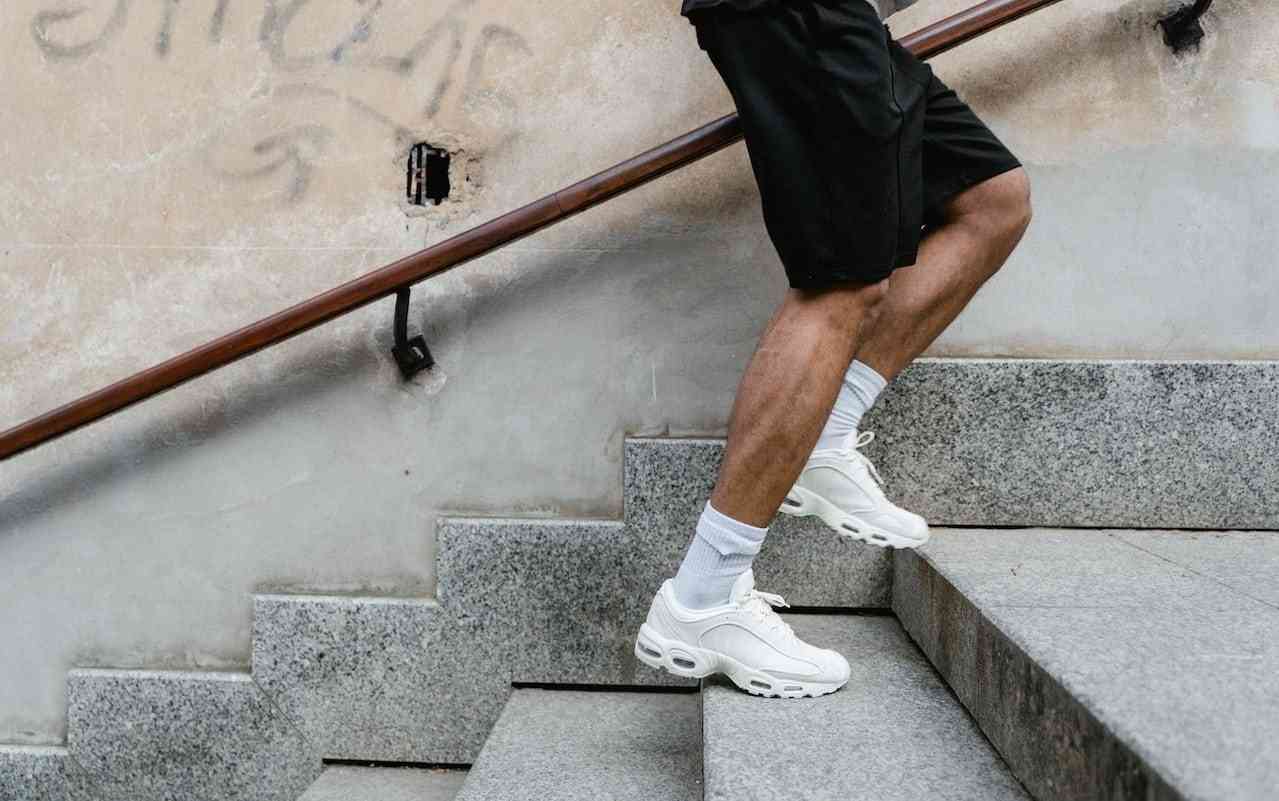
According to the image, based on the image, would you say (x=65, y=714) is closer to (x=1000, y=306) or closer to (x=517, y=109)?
(x=517, y=109)

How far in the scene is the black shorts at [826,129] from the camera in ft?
4.73

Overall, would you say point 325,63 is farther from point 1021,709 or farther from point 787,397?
point 1021,709

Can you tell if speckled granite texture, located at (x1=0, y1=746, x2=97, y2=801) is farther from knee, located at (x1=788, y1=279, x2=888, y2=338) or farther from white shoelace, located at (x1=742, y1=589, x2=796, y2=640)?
knee, located at (x1=788, y1=279, x2=888, y2=338)

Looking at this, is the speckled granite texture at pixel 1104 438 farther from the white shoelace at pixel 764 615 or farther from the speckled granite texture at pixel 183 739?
the speckled granite texture at pixel 183 739

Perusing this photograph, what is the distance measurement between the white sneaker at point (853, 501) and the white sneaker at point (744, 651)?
0.26 m

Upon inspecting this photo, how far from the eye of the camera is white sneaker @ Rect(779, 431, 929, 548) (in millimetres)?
1720

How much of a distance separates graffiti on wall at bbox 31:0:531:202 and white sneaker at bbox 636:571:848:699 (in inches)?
47.8

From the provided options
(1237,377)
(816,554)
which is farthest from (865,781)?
(1237,377)

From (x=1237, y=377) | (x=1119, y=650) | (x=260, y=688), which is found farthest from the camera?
(x=260, y=688)

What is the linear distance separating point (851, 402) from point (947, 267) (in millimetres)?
312

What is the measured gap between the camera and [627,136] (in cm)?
217

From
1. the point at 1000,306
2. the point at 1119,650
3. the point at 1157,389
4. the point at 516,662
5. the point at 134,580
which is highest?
the point at 1000,306

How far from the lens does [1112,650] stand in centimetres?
117

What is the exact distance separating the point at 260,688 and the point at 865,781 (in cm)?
147
